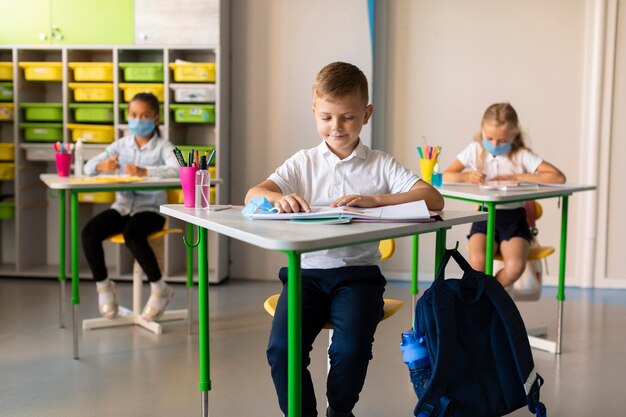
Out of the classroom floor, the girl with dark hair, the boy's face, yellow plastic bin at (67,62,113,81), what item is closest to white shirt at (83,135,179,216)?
the girl with dark hair

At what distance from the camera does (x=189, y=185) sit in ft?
7.68

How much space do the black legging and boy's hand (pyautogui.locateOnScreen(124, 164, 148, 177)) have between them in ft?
0.80

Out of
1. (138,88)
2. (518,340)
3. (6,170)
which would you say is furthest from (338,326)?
(6,170)

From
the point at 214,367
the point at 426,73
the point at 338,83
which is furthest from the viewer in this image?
the point at 426,73

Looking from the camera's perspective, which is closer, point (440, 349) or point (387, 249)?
point (440, 349)

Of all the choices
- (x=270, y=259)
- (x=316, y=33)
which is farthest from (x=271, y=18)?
(x=270, y=259)

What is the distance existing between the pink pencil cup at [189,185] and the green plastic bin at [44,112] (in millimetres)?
2740

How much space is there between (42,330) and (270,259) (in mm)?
1612

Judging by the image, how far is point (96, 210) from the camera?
5234 mm

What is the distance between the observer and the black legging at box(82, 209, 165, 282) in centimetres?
367

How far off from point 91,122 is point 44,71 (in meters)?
0.40

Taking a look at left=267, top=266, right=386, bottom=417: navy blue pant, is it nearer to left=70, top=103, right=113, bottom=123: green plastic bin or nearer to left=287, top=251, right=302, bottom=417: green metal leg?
left=287, top=251, right=302, bottom=417: green metal leg

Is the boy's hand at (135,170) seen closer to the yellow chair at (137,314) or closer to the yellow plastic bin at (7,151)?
the yellow chair at (137,314)

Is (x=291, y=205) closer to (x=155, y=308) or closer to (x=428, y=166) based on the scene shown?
(x=428, y=166)
